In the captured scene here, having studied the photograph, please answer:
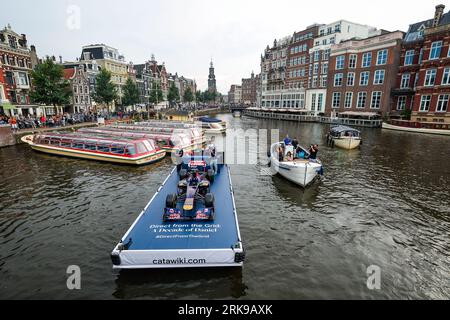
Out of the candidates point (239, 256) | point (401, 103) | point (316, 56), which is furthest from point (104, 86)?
point (401, 103)

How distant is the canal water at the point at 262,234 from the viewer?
9.09 m

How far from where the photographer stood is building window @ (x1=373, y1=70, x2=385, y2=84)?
2373 inches

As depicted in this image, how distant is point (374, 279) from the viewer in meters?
9.62

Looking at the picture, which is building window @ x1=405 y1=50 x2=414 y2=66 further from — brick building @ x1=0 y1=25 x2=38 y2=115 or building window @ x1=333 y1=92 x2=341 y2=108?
brick building @ x1=0 y1=25 x2=38 y2=115

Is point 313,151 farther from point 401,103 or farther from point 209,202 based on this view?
point 401,103

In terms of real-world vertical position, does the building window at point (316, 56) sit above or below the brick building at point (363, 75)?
above

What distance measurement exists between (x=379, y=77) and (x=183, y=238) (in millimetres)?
69275

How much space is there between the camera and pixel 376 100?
204 feet

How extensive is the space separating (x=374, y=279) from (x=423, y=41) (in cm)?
6478

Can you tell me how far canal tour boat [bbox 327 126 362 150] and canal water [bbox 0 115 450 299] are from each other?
370 inches

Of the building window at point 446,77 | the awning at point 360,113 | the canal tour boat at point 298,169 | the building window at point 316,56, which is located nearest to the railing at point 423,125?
the building window at point 446,77

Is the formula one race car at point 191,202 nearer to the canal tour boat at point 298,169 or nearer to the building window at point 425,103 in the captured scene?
the canal tour boat at point 298,169
